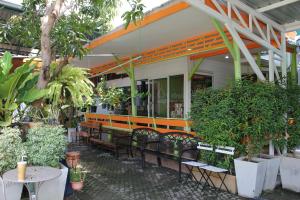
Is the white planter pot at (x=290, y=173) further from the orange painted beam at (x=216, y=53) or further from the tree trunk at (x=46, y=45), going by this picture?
the tree trunk at (x=46, y=45)

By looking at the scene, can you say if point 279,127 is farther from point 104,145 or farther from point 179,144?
point 104,145

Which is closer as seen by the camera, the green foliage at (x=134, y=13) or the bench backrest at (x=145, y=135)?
the green foliage at (x=134, y=13)

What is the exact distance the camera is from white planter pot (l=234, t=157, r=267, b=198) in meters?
4.55

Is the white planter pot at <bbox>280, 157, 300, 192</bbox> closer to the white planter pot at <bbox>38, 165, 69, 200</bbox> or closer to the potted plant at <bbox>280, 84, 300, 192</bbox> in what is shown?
the potted plant at <bbox>280, 84, 300, 192</bbox>

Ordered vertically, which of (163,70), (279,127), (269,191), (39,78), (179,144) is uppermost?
(163,70)

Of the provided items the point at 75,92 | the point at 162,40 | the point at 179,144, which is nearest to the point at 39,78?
the point at 75,92

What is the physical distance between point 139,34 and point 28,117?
3355 millimetres

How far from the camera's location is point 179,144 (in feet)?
19.7

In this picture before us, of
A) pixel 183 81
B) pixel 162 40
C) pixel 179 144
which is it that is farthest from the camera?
pixel 183 81

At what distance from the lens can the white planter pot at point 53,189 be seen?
12.5 ft

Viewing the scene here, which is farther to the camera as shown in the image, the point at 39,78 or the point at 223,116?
the point at 223,116

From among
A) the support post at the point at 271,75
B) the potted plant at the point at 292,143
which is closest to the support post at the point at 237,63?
the support post at the point at 271,75

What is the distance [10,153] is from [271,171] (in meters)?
4.23

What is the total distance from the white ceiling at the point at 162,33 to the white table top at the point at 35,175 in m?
3.59
